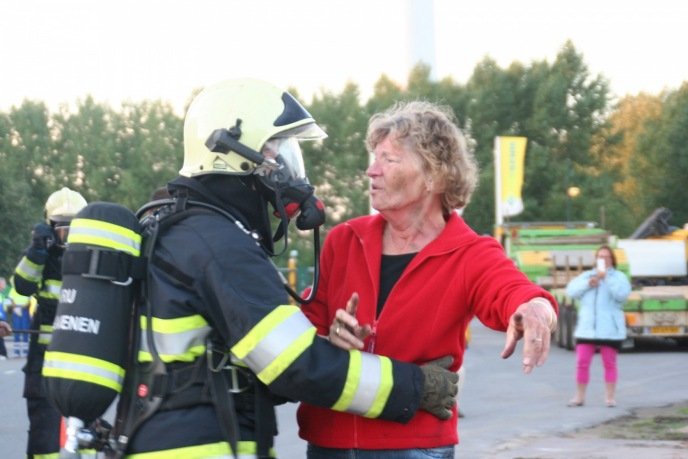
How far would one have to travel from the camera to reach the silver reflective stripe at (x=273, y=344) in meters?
3.60

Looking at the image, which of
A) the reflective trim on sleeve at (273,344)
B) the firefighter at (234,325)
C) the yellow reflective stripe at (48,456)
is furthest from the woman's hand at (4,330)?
the reflective trim on sleeve at (273,344)

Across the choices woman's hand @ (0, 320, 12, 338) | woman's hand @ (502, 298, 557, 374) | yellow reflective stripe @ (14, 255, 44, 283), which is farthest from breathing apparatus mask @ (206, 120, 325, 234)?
woman's hand @ (0, 320, 12, 338)

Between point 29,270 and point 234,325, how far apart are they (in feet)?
18.4

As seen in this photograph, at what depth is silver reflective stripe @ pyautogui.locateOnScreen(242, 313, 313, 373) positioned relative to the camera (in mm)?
3602

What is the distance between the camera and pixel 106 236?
3.67 metres

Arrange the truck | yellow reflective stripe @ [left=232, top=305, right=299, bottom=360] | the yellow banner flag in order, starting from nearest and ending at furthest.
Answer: yellow reflective stripe @ [left=232, top=305, right=299, bottom=360] → the truck → the yellow banner flag

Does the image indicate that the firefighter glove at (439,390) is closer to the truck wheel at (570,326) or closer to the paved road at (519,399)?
the paved road at (519,399)

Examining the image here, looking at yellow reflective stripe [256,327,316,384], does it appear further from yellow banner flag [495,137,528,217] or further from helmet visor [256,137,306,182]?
yellow banner flag [495,137,528,217]

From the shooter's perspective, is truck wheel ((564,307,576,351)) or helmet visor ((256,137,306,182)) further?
truck wheel ((564,307,576,351))

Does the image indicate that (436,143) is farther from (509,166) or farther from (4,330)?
(509,166)

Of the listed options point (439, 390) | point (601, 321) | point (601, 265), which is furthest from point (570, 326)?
point (439, 390)

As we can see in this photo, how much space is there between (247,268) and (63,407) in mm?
639

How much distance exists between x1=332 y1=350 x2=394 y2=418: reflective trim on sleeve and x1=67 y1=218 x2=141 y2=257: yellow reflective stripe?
2.27ft

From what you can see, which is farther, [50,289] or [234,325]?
[50,289]
